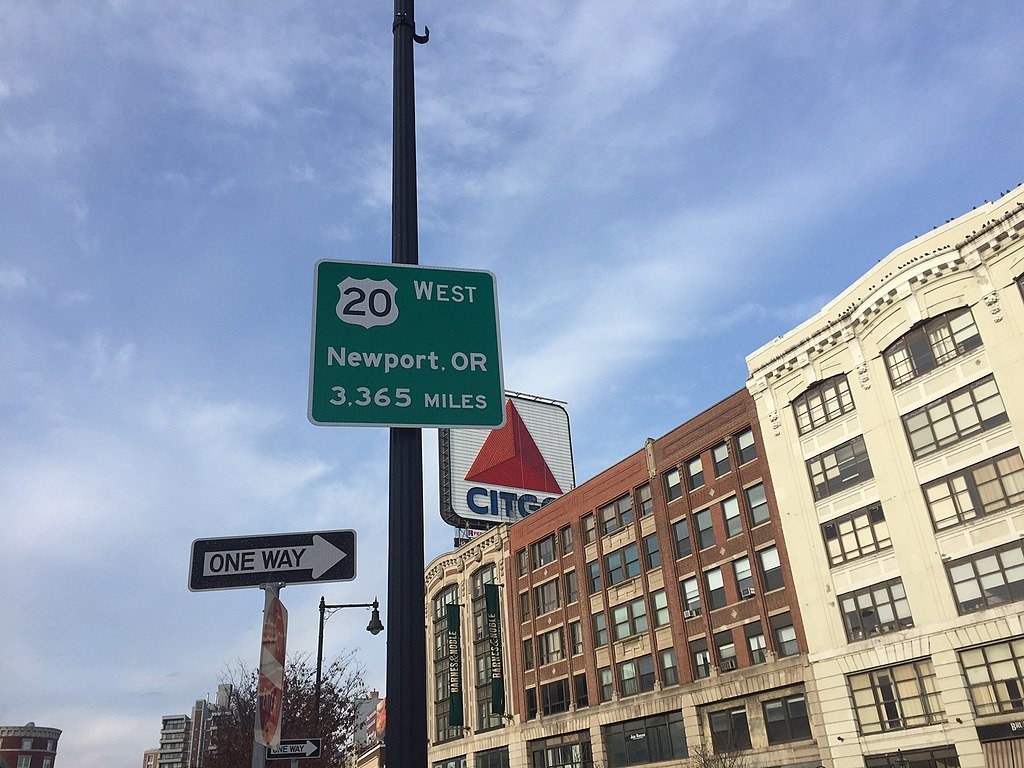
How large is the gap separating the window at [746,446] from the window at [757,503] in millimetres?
1664

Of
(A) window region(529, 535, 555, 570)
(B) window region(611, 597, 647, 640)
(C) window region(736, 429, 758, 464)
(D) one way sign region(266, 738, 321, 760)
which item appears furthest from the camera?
(A) window region(529, 535, 555, 570)

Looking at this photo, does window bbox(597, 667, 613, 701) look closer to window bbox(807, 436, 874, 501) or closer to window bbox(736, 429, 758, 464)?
window bbox(736, 429, 758, 464)

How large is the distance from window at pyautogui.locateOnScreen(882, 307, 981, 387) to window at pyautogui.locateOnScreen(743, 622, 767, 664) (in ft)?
46.9

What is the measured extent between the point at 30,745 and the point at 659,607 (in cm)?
11042

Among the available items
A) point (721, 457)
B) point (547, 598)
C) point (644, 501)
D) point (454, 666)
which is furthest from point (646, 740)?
point (454, 666)

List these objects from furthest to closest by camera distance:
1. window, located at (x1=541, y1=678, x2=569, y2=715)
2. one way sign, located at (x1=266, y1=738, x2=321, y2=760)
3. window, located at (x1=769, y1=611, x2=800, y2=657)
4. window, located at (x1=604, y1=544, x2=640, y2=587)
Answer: window, located at (x1=541, y1=678, x2=569, y2=715) < window, located at (x1=604, y1=544, x2=640, y2=587) < window, located at (x1=769, y1=611, x2=800, y2=657) < one way sign, located at (x1=266, y1=738, x2=321, y2=760)

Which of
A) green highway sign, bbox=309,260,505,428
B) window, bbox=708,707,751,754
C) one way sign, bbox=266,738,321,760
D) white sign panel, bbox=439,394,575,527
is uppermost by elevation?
white sign panel, bbox=439,394,575,527

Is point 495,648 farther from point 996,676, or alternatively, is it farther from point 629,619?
point 996,676

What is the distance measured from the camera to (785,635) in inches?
1662

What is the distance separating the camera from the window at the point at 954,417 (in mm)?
35531

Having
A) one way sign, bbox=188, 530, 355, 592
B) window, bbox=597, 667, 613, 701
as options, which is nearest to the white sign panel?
window, bbox=597, 667, 613, 701

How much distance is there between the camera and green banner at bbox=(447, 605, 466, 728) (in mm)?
65625

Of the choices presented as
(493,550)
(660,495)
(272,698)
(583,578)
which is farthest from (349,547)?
(493,550)

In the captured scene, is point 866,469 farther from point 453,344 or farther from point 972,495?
point 453,344
